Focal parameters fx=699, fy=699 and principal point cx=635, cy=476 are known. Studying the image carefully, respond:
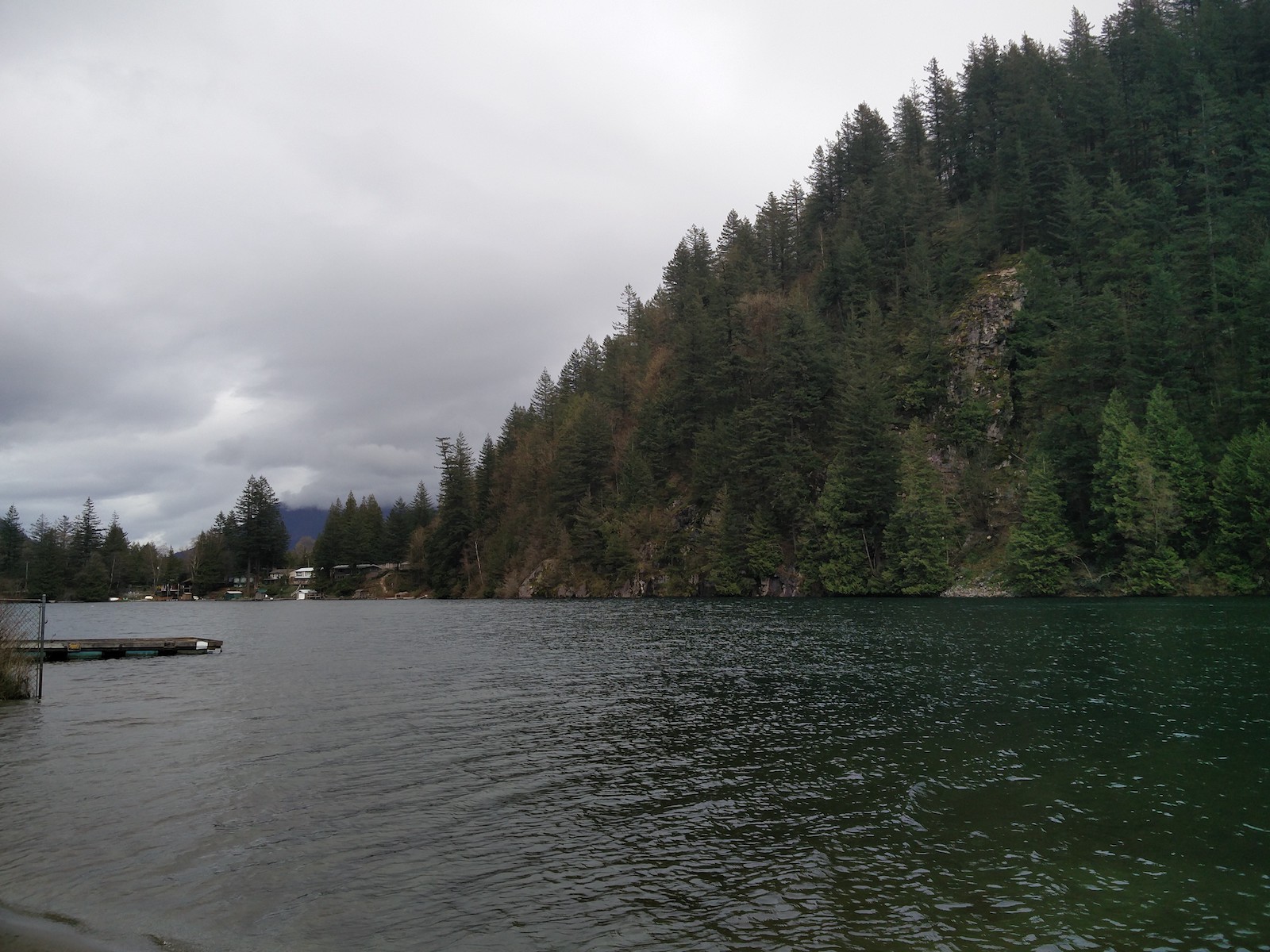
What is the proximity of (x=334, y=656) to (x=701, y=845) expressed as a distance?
41.1 m

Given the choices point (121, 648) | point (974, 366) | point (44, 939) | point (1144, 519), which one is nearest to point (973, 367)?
point (974, 366)

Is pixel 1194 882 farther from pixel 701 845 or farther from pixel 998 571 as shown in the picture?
pixel 998 571

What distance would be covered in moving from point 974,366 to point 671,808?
3784 inches

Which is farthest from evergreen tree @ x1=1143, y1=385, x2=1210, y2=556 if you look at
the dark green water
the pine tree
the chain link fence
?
the chain link fence

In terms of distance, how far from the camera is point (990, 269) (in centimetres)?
10675

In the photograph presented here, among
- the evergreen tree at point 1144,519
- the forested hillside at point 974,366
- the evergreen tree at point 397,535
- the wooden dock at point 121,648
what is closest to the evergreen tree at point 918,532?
the forested hillside at point 974,366

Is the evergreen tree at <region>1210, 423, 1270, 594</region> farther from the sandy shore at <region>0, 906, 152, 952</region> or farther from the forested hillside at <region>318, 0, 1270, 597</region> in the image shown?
the sandy shore at <region>0, 906, 152, 952</region>

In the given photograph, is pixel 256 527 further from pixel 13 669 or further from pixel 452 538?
pixel 13 669

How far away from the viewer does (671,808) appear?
53.3ft

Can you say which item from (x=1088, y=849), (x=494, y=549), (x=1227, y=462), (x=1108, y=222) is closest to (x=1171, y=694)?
(x=1088, y=849)

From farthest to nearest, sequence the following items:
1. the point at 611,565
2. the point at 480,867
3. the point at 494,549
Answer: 1. the point at 494,549
2. the point at 611,565
3. the point at 480,867

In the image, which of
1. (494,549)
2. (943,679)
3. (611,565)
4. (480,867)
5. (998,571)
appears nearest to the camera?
(480,867)

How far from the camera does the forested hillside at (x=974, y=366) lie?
244ft

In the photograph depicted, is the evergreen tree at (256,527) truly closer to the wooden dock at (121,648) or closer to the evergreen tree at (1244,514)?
the wooden dock at (121,648)
